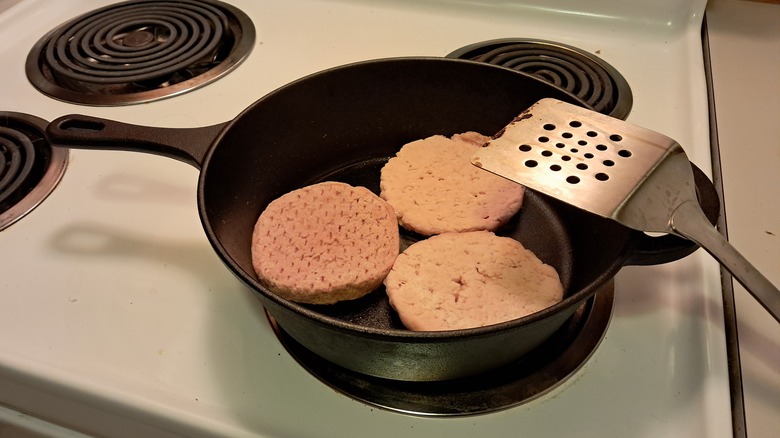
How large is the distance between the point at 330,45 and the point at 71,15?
47 cm

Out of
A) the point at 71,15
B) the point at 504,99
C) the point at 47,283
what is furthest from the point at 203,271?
the point at 71,15

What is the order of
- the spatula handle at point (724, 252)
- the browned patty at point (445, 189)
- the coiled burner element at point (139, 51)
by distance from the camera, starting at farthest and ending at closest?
the coiled burner element at point (139, 51) < the browned patty at point (445, 189) < the spatula handle at point (724, 252)

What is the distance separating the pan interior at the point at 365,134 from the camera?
1.99ft

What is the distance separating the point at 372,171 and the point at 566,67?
12.3 inches

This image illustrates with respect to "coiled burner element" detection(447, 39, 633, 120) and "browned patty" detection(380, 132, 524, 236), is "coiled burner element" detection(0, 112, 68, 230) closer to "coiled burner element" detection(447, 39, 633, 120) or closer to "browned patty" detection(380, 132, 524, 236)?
"browned patty" detection(380, 132, 524, 236)

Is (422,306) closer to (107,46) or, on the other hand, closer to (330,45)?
(330,45)

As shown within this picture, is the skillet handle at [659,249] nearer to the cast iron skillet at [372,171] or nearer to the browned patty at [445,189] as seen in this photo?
the cast iron skillet at [372,171]

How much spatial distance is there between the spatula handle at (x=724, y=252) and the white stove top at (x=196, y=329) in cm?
9

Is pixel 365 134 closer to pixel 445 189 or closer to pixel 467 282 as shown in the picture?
pixel 445 189

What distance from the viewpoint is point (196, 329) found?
0.54 m

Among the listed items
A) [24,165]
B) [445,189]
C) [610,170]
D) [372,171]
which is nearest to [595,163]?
[610,170]

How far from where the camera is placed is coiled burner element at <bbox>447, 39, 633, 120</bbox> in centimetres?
75

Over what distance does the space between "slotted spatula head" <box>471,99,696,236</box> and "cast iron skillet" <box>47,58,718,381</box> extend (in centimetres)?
3

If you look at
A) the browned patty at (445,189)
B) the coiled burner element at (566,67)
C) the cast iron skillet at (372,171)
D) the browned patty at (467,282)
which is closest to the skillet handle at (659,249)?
the cast iron skillet at (372,171)
